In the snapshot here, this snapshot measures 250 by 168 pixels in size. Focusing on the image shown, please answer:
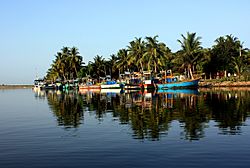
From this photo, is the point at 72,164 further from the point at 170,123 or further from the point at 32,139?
the point at 170,123

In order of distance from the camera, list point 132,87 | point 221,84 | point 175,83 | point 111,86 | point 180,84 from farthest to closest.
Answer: point 111,86, point 132,87, point 221,84, point 175,83, point 180,84

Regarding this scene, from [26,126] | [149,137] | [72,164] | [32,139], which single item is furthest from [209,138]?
[26,126]

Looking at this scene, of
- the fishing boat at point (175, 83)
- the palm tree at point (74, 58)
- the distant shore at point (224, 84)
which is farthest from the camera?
the palm tree at point (74, 58)

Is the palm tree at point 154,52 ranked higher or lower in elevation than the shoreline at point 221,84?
higher

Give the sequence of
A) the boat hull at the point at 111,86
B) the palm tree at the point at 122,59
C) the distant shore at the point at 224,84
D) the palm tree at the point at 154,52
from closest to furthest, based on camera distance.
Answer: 1. the distant shore at the point at 224,84
2. the palm tree at the point at 154,52
3. the boat hull at the point at 111,86
4. the palm tree at the point at 122,59

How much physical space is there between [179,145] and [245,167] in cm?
442

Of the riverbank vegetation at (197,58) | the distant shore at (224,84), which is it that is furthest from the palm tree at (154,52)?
the distant shore at (224,84)

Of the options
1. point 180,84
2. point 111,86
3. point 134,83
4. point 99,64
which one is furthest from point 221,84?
point 99,64

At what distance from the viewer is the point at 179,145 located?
16297mm

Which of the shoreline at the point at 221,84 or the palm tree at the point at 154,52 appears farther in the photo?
the palm tree at the point at 154,52

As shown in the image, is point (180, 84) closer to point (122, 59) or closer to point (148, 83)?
point (148, 83)

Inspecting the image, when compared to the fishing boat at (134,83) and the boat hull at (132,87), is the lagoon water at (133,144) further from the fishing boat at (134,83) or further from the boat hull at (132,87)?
the fishing boat at (134,83)

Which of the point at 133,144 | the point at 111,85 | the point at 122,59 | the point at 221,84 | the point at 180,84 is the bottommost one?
the point at 133,144

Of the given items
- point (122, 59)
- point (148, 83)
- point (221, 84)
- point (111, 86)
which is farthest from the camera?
point (122, 59)
